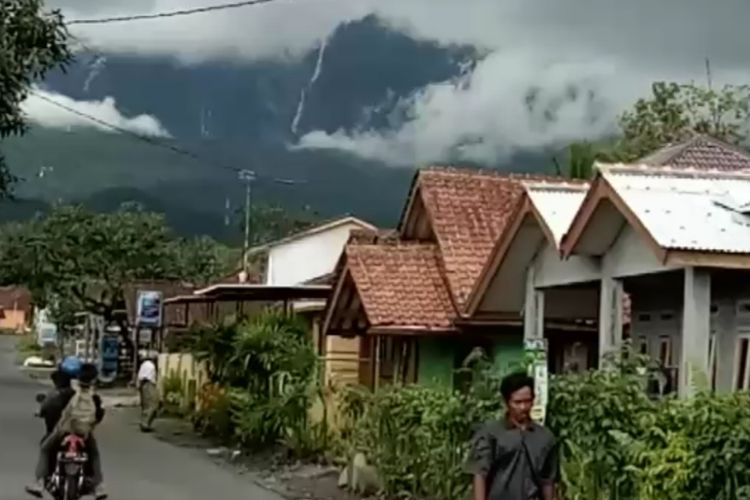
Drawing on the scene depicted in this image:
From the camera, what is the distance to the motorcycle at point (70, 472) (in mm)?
14906

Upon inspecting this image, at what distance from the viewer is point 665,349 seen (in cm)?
2039

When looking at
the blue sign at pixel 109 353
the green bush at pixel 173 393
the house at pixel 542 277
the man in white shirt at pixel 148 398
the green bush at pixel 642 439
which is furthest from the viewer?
the blue sign at pixel 109 353

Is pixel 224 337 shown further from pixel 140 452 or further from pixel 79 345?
pixel 79 345

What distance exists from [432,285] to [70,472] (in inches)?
428

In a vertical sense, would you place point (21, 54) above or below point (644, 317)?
above

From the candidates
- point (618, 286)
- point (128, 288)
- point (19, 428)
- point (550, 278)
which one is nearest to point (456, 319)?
point (550, 278)

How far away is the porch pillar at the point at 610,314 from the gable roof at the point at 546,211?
83 cm

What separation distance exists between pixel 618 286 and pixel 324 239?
3919 centimetres

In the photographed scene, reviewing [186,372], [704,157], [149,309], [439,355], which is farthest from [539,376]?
[149,309]

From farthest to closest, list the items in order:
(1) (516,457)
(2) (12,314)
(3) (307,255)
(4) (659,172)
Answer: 1. (2) (12,314)
2. (3) (307,255)
3. (4) (659,172)
4. (1) (516,457)

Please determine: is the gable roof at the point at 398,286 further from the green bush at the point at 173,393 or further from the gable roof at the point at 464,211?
the green bush at the point at 173,393

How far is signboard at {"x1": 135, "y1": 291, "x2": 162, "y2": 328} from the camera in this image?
53.1m

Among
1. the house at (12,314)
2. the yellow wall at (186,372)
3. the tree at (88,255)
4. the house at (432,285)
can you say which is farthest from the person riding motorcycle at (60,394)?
the house at (12,314)

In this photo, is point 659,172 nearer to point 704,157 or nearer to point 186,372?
point 704,157
